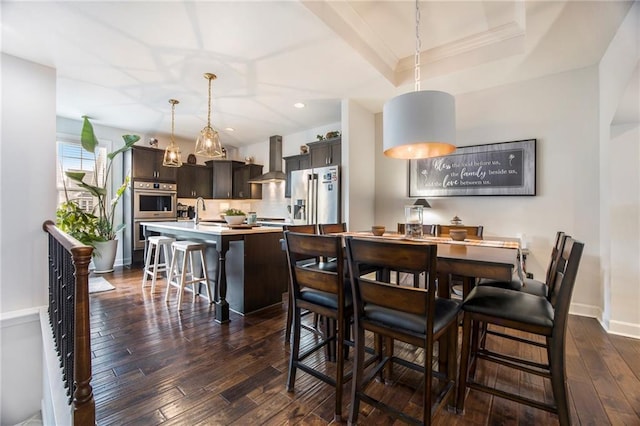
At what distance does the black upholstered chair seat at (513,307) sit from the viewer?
1.39 m

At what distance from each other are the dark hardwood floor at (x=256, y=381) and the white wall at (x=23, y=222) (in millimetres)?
559

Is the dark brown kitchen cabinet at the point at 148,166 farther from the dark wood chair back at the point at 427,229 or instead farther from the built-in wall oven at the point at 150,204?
the dark wood chair back at the point at 427,229

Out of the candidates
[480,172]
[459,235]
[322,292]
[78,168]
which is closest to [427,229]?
[459,235]

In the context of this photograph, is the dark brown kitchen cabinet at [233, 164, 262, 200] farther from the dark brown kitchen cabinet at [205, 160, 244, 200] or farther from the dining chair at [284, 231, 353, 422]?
the dining chair at [284, 231, 353, 422]

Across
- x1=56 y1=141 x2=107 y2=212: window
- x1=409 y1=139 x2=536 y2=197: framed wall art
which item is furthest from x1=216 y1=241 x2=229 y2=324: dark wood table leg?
x1=56 y1=141 x2=107 y2=212: window

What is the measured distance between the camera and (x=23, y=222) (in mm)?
2523

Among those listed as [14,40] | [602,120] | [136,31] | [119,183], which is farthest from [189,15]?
[119,183]

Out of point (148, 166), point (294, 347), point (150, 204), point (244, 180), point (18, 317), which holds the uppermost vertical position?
point (148, 166)

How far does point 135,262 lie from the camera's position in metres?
5.29

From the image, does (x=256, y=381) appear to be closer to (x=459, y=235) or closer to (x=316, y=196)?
(x=459, y=235)

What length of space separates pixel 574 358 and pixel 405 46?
325 cm

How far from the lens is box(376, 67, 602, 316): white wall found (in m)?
2.95

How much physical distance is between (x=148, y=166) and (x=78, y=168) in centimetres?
108

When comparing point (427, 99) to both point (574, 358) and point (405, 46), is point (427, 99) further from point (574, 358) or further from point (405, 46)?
point (574, 358)
